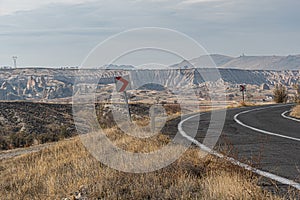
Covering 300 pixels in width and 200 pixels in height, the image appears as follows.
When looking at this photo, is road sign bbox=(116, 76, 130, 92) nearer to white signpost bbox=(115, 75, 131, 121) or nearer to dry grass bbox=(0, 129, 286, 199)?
white signpost bbox=(115, 75, 131, 121)

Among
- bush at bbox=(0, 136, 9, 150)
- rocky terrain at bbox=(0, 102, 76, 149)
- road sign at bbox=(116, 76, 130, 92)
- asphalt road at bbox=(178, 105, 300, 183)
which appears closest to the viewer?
asphalt road at bbox=(178, 105, 300, 183)

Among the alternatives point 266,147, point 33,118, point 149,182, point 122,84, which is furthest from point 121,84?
point 33,118

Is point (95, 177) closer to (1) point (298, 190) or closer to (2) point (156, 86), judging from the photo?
(1) point (298, 190)

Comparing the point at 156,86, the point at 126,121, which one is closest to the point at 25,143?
the point at 126,121

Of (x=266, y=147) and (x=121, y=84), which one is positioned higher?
(x=121, y=84)

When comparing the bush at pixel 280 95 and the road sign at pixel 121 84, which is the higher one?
the road sign at pixel 121 84

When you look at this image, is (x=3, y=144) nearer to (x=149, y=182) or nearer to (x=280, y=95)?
(x=280, y=95)

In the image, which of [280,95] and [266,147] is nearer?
[266,147]

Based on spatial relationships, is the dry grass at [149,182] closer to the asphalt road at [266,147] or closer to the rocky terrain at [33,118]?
the asphalt road at [266,147]

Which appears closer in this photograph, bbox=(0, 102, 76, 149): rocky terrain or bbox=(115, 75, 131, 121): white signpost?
bbox=(115, 75, 131, 121): white signpost

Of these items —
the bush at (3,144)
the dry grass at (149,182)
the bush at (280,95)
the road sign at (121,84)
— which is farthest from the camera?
the bush at (280,95)

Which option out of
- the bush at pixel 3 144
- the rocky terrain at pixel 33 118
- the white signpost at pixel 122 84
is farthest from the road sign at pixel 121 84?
the rocky terrain at pixel 33 118

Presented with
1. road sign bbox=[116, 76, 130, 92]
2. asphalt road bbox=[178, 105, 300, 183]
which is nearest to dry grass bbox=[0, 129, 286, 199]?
asphalt road bbox=[178, 105, 300, 183]

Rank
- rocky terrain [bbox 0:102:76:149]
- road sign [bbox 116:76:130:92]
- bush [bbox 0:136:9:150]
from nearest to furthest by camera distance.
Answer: road sign [bbox 116:76:130:92] → bush [bbox 0:136:9:150] → rocky terrain [bbox 0:102:76:149]
